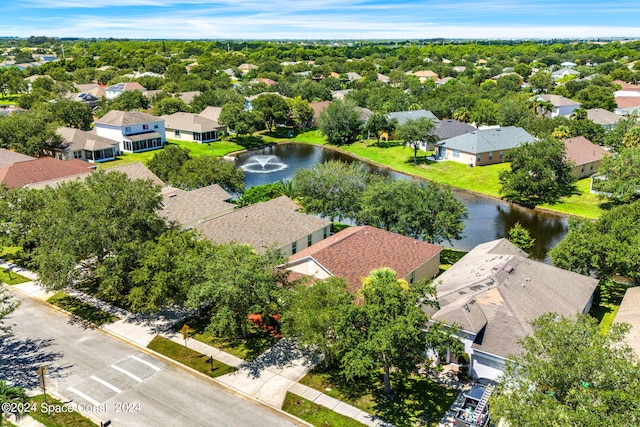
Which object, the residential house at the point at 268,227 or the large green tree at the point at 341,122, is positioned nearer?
the residential house at the point at 268,227

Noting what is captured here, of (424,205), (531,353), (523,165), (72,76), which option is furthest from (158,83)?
(531,353)

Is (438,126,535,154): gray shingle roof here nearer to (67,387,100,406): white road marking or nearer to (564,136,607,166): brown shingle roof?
(564,136,607,166): brown shingle roof

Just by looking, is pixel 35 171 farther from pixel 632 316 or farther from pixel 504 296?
pixel 632 316

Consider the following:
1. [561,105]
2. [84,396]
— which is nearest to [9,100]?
[84,396]

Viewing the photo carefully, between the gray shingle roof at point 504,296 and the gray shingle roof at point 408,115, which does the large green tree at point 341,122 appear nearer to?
the gray shingle roof at point 408,115

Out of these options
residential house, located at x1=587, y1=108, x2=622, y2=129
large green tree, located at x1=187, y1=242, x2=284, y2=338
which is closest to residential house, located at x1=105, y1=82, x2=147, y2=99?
residential house, located at x1=587, y1=108, x2=622, y2=129

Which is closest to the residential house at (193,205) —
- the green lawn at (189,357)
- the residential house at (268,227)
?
the residential house at (268,227)
